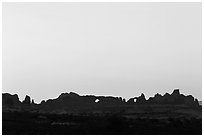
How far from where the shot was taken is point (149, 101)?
83625mm

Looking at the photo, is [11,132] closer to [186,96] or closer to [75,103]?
[75,103]

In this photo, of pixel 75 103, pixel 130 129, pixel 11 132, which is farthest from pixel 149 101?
pixel 11 132

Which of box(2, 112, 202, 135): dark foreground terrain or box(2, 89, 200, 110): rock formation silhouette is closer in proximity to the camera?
box(2, 112, 202, 135): dark foreground terrain

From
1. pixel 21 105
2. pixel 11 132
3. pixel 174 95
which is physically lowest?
pixel 11 132

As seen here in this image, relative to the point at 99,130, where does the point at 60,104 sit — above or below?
above

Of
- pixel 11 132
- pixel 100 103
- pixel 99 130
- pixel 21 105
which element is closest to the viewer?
pixel 11 132

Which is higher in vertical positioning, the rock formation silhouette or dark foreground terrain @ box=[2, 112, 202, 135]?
the rock formation silhouette

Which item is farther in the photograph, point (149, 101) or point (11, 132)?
point (149, 101)

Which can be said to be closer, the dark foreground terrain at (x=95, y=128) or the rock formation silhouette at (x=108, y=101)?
the dark foreground terrain at (x=95, y=128)

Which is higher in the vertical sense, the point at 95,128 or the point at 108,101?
the point at 108,101

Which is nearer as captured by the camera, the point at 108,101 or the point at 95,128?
the point at 95,128

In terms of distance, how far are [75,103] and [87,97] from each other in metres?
4.35

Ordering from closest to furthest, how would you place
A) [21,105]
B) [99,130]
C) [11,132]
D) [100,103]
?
[11,132] < [99,130] < [21,105] < [100,103]

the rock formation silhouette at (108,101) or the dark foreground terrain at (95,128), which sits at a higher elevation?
the rock formation silhouette at (108,101)
